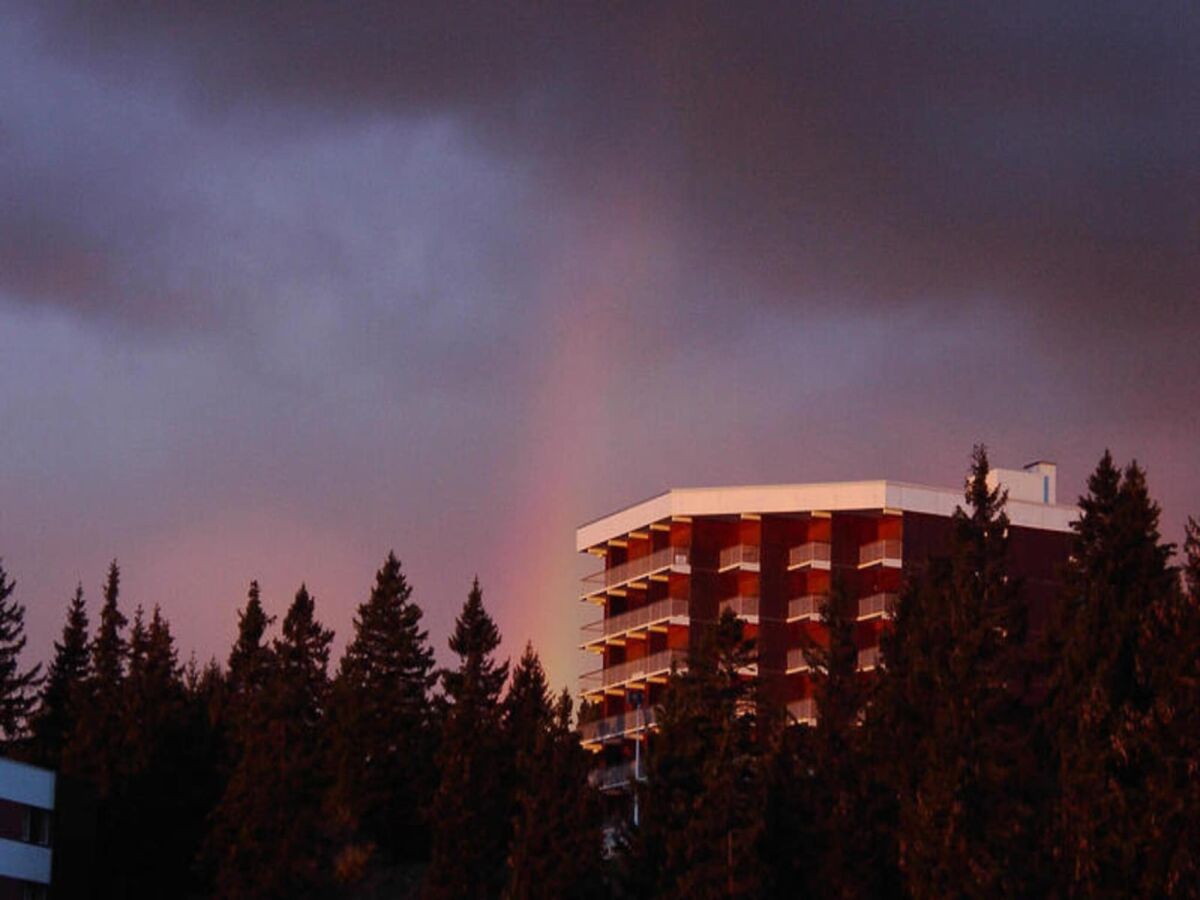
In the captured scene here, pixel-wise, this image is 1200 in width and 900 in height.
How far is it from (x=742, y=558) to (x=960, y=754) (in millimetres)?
62786

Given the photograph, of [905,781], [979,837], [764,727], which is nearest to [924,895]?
[979,837]

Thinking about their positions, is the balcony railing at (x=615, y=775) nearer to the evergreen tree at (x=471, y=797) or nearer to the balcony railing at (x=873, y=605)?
the balcony railing at (x=873, y=605)

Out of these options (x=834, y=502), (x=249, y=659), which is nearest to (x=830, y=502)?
(x=834, y=502)

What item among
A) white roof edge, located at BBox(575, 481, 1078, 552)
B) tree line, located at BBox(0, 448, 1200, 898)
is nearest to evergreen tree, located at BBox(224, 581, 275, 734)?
tree line, located at BBox(0, 448, 1200, 898)

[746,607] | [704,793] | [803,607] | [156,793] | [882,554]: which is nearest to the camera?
[704,793]

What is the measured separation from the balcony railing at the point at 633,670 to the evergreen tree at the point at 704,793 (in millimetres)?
48884

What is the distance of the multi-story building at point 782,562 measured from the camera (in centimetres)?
12306

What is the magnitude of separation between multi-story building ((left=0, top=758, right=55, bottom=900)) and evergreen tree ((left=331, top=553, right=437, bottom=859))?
12.3m

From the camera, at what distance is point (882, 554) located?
123 metres

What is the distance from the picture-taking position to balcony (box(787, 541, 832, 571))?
408 ft

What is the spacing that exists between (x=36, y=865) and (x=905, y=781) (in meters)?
38.4

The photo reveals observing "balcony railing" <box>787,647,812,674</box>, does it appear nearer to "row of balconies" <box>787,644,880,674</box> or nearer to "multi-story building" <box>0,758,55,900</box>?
"row of balconies" <box>787,644,880,674</box>

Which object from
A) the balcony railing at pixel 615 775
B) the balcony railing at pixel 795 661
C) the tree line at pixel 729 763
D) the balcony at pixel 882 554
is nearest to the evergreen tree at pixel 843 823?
the tree line at pixel 729 763

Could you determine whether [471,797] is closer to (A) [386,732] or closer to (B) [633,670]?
(A) [386,732]
